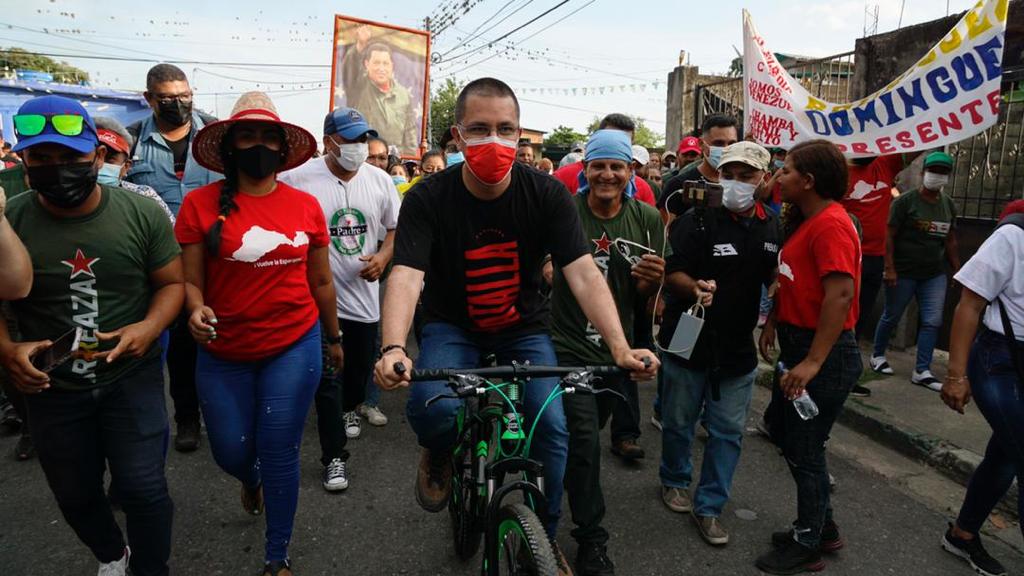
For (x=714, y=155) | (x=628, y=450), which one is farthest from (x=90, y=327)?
(x=714, y=155)

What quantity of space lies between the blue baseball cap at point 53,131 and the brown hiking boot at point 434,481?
1878mm

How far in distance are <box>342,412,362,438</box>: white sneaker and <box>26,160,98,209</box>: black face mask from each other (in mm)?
2614

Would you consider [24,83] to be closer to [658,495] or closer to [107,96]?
[107,96]

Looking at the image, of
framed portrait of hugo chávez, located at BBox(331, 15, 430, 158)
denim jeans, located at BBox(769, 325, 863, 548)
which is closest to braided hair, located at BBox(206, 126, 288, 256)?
denim jeans, located at BBox(769, 325, 863, 548)

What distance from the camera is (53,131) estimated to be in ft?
7.52

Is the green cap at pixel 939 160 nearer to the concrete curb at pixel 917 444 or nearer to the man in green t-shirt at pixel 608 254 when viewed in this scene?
the concrete curb at pixel 917 444

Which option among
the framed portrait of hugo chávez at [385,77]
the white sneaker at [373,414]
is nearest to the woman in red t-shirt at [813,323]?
the white sneaker at [373,414]

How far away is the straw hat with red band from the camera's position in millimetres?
2930

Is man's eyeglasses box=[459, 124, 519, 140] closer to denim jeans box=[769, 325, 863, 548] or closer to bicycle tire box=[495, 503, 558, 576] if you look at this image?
bicycle tire box=[495, 503, 558, 576]

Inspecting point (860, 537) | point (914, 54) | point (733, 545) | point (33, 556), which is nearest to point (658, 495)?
point (733, 545)

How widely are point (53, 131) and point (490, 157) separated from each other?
157 centimetres

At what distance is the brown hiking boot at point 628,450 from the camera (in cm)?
427

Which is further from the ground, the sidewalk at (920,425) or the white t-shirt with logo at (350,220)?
the white t-shirt with logo at (350,220)

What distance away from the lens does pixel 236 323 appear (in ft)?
9.32
